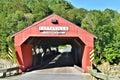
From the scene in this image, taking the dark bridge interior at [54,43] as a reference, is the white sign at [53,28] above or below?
above

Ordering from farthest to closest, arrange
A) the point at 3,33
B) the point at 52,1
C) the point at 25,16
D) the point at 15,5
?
the point at 52,1 → the point at 15,5 → the point at 25,16 → the point at 3,33

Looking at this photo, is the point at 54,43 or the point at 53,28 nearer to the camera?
the point at 53,28

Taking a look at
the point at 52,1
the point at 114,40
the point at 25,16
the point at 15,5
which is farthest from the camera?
the point at 52,1

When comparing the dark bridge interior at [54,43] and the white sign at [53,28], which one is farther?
the dark bridge interior at [54,43]

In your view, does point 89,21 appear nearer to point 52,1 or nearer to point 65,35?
point 65,35

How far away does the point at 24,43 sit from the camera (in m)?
28.7

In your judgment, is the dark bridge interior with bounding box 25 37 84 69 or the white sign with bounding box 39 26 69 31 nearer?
the white sign with bounding box 39 26 69 31

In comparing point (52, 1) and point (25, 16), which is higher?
point (52, 1)

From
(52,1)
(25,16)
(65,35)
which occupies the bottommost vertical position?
(65,35)

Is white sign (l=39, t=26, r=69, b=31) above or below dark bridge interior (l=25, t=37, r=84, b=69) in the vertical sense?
above

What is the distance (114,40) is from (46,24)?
2418cm

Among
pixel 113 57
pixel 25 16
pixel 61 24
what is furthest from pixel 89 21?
pixel 61 24

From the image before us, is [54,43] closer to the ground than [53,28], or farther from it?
closer to the ground

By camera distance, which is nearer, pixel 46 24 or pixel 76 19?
pixel 46 24
